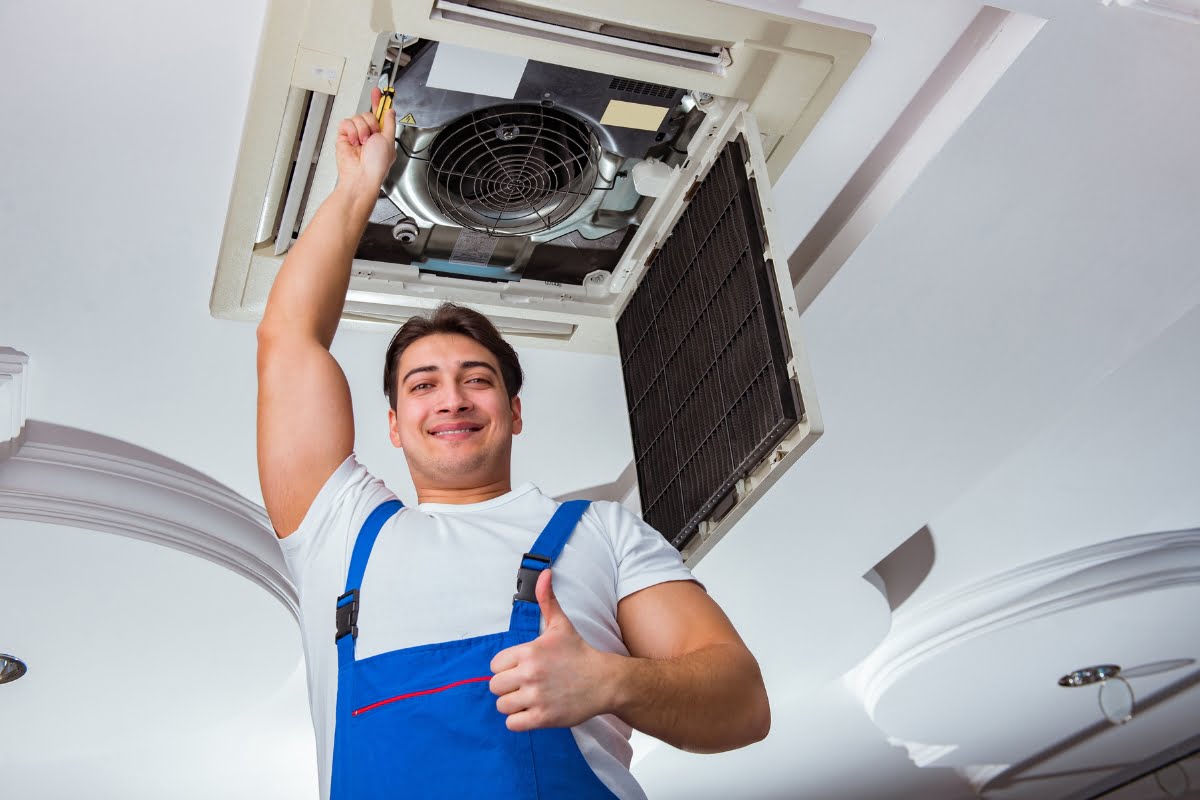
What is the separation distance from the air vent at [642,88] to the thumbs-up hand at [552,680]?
137 centimetres

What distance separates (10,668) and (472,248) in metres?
2.54

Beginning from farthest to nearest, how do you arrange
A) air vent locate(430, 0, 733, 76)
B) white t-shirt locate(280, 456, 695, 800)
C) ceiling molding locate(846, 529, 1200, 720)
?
ceiling molding locate(846, 529, 1200, 720), air vent locate(430, 0, 733, 76), white t-shirt locate(280, 456, 695, 800)

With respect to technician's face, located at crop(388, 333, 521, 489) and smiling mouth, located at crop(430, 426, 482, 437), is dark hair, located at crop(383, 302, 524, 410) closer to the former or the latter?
technician's face, located at crop(388, 333, 521, 489)

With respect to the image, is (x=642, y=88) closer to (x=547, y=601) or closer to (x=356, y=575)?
(x=356, y=575)

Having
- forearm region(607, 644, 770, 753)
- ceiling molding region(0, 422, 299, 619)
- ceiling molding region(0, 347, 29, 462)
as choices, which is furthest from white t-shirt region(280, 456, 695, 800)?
ceiling molding region(0, 422, 299, 619)

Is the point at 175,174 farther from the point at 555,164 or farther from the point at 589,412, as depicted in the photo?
the point at 589,412

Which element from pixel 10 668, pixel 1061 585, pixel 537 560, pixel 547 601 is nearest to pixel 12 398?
pixel 10 668

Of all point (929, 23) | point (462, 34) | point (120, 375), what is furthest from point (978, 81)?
point (120, 375)

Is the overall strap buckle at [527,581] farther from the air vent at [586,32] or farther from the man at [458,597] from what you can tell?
the air vent at [586,32]

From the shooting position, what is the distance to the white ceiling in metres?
2.22

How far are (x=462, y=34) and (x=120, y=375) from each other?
155 centimetres

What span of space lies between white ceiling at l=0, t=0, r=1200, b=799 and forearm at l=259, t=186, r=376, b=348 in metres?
0.64

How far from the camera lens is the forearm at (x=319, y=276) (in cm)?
158

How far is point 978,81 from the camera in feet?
7.48
